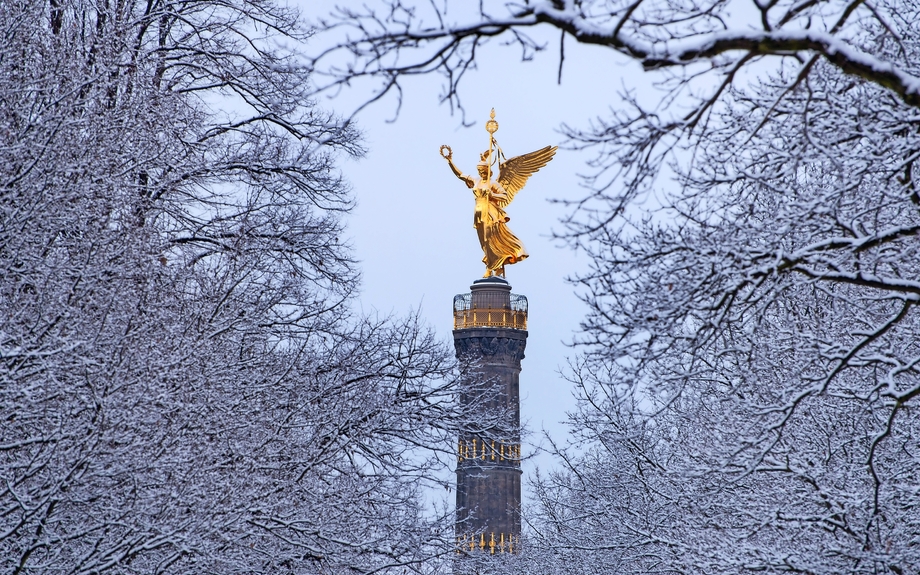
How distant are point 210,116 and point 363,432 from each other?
5130 millimetres

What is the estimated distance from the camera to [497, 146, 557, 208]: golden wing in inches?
1491

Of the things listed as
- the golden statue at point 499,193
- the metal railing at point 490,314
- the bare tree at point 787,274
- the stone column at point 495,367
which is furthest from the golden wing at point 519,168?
the bare tree at point 787,274

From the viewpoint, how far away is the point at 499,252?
1533 inches

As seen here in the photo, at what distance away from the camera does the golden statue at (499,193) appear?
124 ft

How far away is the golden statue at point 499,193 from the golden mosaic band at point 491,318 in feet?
5.55

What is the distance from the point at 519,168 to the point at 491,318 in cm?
470

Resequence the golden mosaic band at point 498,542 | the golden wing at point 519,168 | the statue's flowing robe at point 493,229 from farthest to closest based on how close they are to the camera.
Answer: the statue's flowing robe at point 493,229 → the golden wing at point 519,168 → the golden mosaic band at point 498,542

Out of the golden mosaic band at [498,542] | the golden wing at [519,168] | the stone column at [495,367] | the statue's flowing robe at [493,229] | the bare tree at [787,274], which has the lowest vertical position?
the bare tree at [787,274]

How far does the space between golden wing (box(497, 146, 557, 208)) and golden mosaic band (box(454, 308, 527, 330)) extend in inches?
131

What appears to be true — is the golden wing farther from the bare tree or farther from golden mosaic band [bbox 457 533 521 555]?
the bare tree

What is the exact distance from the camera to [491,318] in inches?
1526

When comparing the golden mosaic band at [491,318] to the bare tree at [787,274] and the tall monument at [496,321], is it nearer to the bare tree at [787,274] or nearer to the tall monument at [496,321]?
the tall monument at [496,321]

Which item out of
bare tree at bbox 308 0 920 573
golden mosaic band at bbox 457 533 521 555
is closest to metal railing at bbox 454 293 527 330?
golden mosaic band at bbox 457 533 521 555

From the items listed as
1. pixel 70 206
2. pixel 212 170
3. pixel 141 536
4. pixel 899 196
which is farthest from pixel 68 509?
pixel 899 196
